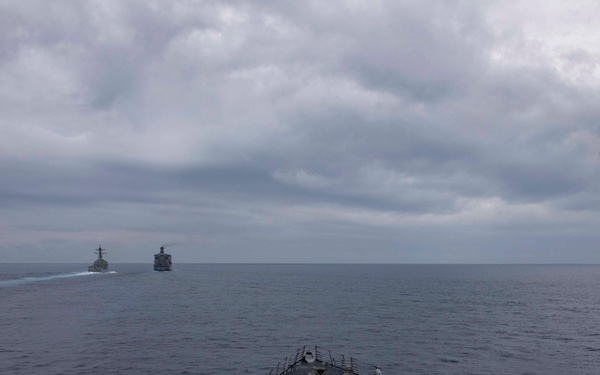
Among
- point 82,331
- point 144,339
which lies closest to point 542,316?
point 144,339

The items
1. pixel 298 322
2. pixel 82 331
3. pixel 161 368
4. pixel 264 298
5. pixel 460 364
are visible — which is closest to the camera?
pixel 161 368

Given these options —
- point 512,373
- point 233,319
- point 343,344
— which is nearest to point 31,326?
point 233,319

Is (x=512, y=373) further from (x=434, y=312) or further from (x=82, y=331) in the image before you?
(x=82, y=331)

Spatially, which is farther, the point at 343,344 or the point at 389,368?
the point at 343,344

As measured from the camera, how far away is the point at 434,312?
110 m

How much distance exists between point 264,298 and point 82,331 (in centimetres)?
6938

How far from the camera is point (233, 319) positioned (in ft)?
316

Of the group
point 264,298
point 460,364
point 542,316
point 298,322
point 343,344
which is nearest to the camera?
point 460,364

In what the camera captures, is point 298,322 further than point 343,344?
Yes

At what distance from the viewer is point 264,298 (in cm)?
14412

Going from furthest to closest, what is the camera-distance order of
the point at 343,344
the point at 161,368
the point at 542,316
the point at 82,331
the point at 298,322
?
1. the point at 542,316
2. the point at 298,322
3. the point at 82,331
4. the point at 343,344
5. the point at 161,368

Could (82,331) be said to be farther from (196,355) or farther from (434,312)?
(434,312)

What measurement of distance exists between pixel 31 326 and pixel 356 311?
6840 centimetres

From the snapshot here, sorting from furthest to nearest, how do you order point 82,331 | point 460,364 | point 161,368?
point 82,331 → point 460,364 → point 161,368
